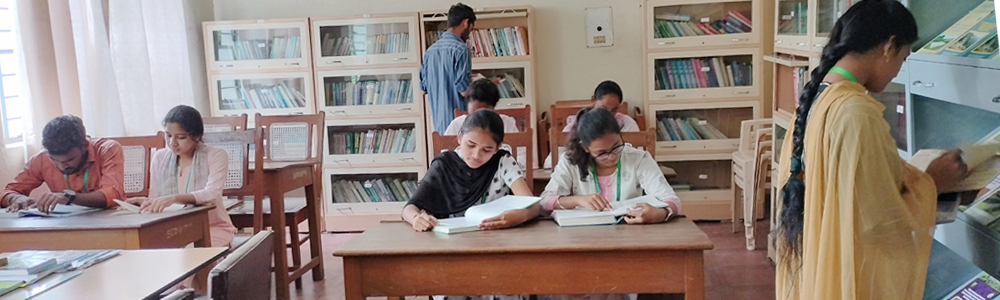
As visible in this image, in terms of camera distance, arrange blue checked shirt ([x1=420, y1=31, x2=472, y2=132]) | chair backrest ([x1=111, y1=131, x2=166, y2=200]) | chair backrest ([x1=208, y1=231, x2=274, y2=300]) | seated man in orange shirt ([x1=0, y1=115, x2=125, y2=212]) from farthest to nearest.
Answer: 1. blue checked shirt ([x1=420, y1=31, x2=472, y2=132])
2. chair backrest ([x1=111, y1=131, x2=166, y2=200])
3. seated man in orange shirt ([x1=0, y1=115, x2=125, y2=212])
4. chair backrest ([x1=208, y1=231, x2=274, y2=300])

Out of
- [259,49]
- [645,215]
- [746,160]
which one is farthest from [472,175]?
[259,49]

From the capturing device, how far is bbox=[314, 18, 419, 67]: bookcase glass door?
523 cm

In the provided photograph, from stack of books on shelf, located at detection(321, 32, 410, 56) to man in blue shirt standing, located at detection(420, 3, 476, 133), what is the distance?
597 millimetres

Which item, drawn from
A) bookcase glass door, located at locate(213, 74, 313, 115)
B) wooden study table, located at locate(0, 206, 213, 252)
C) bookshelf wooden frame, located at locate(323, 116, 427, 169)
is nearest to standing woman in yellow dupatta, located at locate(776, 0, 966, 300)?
wooden study table, located at locate(0, 206, 213, 252)

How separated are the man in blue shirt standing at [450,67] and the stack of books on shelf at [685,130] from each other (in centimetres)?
144

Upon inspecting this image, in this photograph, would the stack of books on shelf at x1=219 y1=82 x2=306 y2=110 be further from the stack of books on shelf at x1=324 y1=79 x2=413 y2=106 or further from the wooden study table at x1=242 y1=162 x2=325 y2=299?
the wooden study table at x1=242 y1=162 x2=325 y2=299

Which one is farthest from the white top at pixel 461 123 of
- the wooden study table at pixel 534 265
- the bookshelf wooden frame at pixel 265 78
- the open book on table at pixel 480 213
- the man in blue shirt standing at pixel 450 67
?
the wooden study table at pixel 534 265

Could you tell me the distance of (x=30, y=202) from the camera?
310 cm

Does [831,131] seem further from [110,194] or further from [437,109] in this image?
[437,109]

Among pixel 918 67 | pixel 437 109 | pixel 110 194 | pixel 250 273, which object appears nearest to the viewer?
pixel 250 273

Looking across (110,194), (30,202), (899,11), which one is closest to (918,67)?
(899,11)

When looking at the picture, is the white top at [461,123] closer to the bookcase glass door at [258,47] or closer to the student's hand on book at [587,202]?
the student's hand on book at [587,202]

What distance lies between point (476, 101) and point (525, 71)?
1197 millimetres

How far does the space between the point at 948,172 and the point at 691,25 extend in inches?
133
